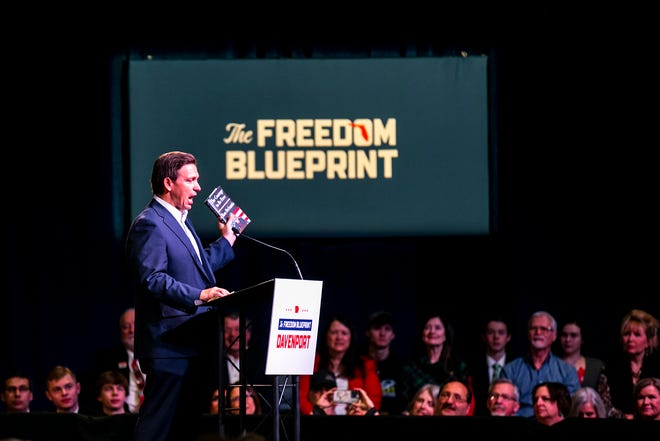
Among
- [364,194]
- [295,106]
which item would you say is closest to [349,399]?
[364,194]

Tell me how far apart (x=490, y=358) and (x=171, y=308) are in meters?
3.04

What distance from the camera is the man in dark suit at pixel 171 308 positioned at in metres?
3.48

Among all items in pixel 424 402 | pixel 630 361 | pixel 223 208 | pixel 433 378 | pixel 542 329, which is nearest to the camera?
pixel 223 208

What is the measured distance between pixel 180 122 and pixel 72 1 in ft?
3.79

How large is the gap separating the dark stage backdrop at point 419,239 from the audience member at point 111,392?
5.30ft

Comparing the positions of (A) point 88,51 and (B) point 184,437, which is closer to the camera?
(B) point 184,437

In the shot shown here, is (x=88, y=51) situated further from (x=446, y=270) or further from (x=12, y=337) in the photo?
(x=446, y=270)

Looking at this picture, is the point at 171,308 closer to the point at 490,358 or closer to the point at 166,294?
the point at 166,294

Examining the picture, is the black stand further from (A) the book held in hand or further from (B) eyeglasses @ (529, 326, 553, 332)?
(B) eyeglasses @ (529, 326, 553, 332)

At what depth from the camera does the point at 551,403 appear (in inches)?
203

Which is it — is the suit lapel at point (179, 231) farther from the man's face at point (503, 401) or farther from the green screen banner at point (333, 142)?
the green screen banner at point (333, 142)

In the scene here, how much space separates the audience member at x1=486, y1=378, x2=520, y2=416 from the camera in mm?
5379

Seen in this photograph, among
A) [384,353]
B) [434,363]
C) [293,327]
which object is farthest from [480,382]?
[293,327]

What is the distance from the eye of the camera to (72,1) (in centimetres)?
721
